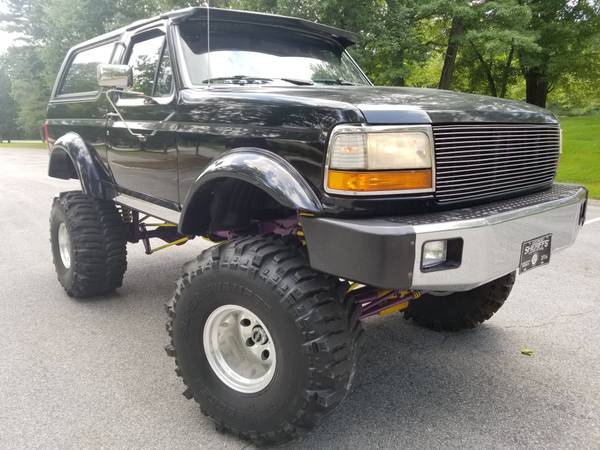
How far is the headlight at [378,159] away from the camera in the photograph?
→ 80.0 inches

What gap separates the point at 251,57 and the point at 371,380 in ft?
6.88

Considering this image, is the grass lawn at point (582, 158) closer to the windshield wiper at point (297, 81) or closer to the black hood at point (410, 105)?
the black hood at point (410, 105)

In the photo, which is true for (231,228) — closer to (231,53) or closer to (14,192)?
(231,53)

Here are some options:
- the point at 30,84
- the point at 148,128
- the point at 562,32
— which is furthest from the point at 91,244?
the point at 30,84

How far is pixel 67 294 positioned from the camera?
4.49 metres

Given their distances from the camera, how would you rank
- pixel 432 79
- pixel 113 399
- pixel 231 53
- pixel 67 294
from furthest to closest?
pixel 432 79, pixel 67 294, pixel 231 53, pixel 113 399

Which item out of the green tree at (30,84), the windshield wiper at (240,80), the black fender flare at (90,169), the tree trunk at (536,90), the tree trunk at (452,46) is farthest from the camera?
the green tree at (30,84)

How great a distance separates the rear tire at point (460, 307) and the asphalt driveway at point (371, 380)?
89mm

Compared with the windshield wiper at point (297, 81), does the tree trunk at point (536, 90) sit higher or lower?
higher

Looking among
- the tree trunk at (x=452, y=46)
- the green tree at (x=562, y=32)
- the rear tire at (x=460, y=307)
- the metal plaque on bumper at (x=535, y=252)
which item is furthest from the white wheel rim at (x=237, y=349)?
the green tree at (x=562, y=32)

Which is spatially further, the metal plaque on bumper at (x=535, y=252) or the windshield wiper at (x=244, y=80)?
the windshield wiper at (x=244, y=80)

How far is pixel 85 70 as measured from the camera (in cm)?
445

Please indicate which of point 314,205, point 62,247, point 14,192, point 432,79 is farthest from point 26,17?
point 314,205

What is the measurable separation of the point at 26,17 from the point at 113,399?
46.9m
